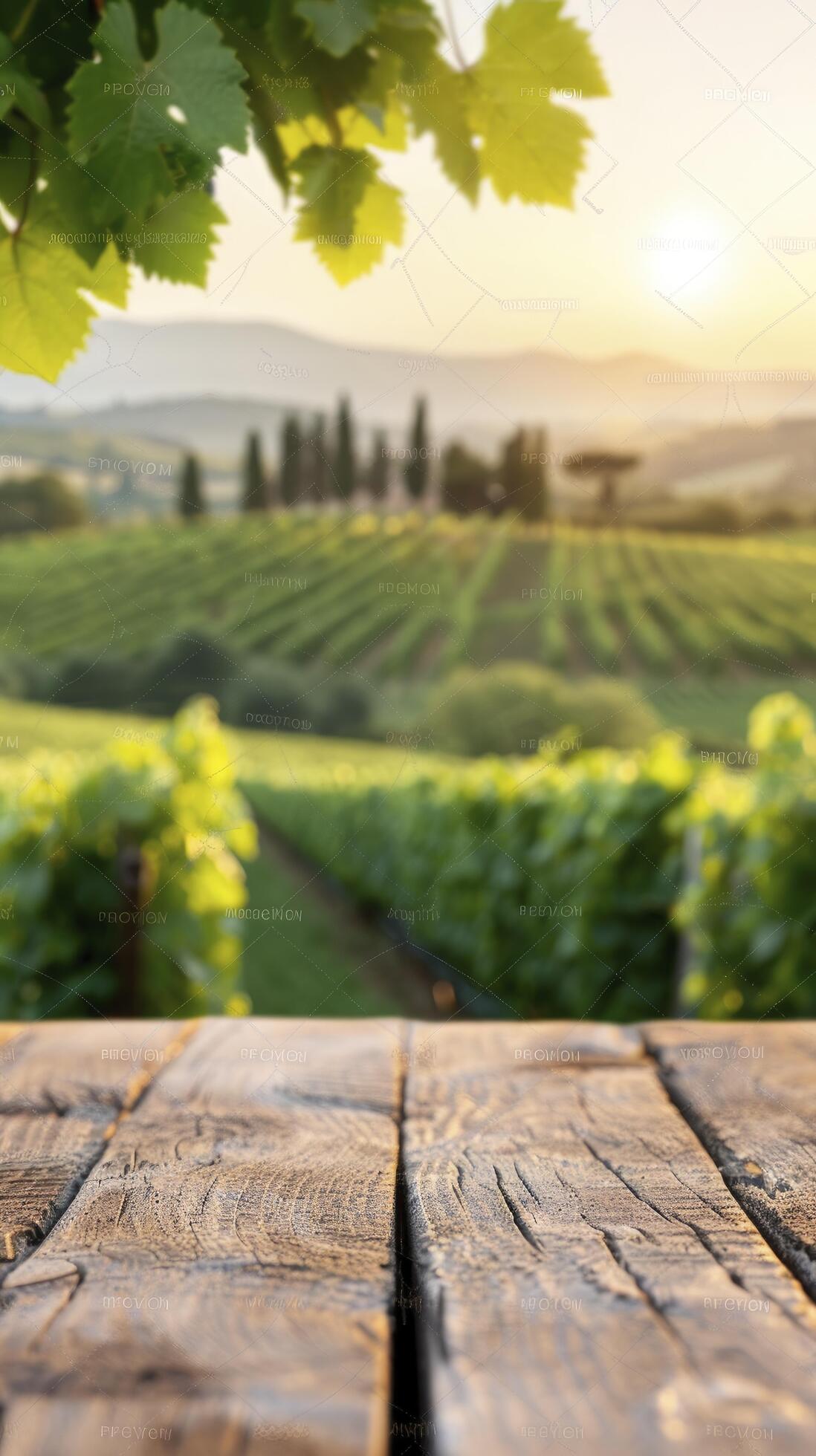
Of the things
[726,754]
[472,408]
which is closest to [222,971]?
[726,754]

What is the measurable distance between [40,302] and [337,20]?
1.28ft

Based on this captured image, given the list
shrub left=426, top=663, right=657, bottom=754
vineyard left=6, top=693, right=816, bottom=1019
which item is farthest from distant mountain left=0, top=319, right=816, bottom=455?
shrub left=426, top=663, right=657, bottom=754

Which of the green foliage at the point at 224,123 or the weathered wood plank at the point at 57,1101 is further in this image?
the green foliage at the point at 224,123

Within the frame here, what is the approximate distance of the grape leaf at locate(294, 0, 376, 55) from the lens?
1097 mm

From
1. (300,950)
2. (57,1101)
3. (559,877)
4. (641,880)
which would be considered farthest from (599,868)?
(300,950)

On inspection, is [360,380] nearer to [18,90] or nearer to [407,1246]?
[18,90]

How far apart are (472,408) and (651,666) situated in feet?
130

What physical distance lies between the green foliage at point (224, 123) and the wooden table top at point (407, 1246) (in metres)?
0.76

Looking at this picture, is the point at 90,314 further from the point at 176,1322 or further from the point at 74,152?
the point at 176,1322

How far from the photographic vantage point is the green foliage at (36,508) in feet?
4.62

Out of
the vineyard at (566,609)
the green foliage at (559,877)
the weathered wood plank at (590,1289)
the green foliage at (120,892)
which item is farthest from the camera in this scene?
the vineyard at (566,609)

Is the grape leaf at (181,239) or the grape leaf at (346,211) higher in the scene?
the grape leaf at (346,211)

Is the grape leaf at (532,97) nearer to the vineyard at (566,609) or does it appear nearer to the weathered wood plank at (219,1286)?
the weathered wood plank at (219,1286)

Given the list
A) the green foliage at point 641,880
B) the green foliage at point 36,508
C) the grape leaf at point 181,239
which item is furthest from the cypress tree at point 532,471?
the green foliage at point 641,880
